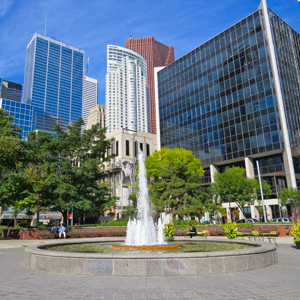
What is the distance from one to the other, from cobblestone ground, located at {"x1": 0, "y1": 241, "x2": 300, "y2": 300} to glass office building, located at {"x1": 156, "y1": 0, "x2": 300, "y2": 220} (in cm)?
4119

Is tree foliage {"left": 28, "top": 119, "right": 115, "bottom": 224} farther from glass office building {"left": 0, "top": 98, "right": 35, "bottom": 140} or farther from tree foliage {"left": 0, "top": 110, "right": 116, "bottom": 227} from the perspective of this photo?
glass office building {"left": 0, "top": 98, "right": 35, "bottom": 140}

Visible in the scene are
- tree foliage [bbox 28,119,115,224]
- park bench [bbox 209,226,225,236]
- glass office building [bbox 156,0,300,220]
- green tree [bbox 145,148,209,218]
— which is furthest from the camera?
glass office building [bbox 156,0,300,220]

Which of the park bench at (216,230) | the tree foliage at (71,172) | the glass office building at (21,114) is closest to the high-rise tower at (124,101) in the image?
the glass office building at (21,114)

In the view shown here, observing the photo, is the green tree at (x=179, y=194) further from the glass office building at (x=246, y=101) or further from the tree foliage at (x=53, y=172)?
the glass office building at (x=246, y=101)

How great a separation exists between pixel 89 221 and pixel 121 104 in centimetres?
11931

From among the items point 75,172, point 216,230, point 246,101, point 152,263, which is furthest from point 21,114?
point 152,263

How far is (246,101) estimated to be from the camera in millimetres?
49969

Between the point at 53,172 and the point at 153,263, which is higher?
the point at 53,172

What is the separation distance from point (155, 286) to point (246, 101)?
48.2m

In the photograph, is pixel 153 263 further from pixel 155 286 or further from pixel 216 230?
pixel 216 230

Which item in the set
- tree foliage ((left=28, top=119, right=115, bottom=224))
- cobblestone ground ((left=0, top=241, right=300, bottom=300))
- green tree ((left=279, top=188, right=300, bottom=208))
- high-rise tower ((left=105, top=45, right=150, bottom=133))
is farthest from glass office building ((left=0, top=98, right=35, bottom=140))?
cobblestone ground ((left=0, top=241, right=300, bottom=300))

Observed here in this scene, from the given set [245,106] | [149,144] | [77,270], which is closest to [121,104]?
[149,144]

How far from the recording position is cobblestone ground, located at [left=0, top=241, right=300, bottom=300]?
20.3ft

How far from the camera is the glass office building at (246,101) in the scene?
4591cm
